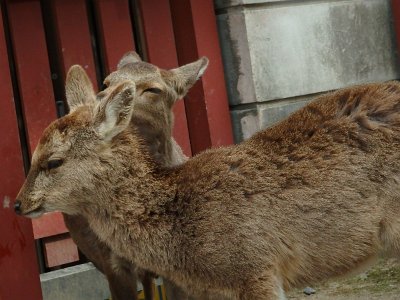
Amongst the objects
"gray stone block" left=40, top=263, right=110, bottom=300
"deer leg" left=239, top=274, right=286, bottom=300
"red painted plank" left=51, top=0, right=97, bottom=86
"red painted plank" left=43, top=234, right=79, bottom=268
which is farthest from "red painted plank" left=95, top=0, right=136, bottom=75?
"deer leg" left=239, top=274, right=286, bottom=300

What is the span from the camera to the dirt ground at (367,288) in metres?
8.55

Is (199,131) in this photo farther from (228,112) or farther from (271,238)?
(271,238)

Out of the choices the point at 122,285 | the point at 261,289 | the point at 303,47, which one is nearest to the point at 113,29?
the point at 303,47

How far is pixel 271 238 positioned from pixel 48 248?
3176 millimetres

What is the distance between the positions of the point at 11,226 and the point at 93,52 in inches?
96.9

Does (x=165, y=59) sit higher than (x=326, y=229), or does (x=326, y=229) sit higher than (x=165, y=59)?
(x=165, y=59)

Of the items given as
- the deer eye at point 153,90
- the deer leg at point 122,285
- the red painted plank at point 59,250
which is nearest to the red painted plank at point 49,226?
the red painted plank at point 59,250

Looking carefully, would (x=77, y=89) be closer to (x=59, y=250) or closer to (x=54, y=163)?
(x=54, y=163)

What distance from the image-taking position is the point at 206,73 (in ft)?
30.5

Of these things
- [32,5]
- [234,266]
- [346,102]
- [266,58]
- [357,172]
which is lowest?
[234,266]

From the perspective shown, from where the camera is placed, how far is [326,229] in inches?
240

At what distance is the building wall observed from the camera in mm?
9406

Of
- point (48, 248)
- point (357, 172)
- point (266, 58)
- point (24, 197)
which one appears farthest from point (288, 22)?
point (24, 197)

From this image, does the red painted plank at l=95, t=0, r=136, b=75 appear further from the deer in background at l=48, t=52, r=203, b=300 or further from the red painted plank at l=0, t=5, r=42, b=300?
the red painted plank at l=0, t=5, r=42, b=300
